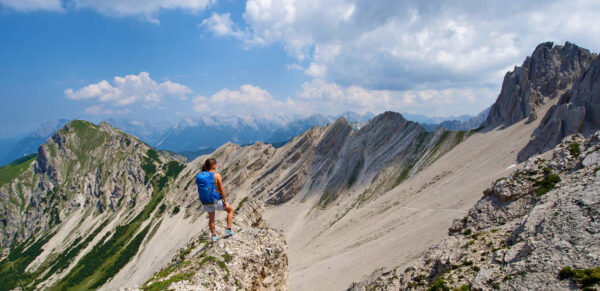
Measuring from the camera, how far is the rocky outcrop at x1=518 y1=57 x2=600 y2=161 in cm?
6962


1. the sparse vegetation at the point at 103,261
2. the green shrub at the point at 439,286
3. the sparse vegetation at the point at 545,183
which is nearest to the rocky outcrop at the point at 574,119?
the sparse vegetation at the point at 545,183

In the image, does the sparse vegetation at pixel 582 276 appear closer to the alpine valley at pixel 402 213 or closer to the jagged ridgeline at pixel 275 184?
the alpine valley at pixel 402 213

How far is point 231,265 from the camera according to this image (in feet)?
57.0

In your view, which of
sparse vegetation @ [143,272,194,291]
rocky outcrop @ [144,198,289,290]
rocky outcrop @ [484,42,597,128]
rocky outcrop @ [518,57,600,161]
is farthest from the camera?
rocky outcrop @ [484,42,597,128]

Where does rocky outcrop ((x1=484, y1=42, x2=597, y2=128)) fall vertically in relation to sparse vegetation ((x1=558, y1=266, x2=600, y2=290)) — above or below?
above

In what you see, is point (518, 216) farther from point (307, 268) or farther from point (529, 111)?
point (529, 111)

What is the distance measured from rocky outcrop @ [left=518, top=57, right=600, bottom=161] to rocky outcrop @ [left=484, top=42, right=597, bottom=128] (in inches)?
885

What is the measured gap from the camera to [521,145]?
260 feet

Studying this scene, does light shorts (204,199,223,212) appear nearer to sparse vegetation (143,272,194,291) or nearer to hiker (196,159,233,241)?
hiker (196,159,233,241)

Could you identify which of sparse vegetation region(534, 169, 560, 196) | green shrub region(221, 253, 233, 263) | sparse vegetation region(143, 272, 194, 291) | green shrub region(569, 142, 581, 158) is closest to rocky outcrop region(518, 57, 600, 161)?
green shrub region(569, 142, 581, 158)

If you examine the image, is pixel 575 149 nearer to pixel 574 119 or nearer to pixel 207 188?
pixel 207 188

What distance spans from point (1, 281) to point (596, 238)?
281 metres

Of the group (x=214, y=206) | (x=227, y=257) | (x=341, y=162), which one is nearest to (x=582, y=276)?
(x=227, y=257)

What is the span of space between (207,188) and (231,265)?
512 centimetres
